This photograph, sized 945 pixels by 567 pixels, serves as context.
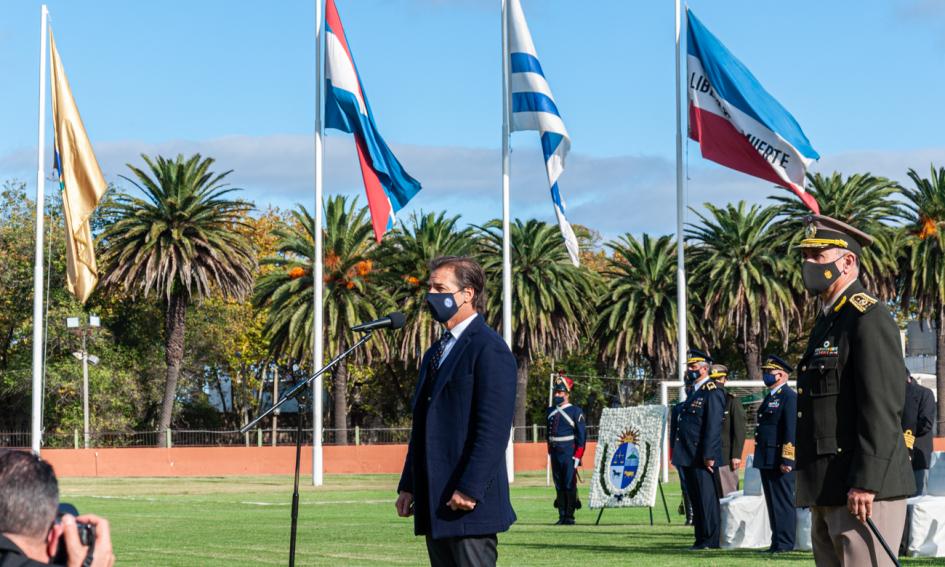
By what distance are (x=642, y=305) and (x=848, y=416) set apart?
55.2 meters

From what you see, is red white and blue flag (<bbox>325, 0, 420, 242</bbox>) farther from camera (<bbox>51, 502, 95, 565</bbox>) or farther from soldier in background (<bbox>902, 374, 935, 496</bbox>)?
camera (<bbox>51, 502, 95, 565</bbox>)

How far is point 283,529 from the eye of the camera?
Result: 19688mm

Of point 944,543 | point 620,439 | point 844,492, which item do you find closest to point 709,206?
point 620,439

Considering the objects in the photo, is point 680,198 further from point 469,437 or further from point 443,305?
point 469,437

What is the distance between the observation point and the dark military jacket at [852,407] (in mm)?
6770

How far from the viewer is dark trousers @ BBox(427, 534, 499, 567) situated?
269 inches

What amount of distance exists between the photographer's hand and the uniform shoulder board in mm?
4333

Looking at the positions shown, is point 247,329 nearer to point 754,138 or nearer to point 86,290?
point 86,290

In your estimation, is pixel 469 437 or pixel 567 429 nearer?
pixel 469 437

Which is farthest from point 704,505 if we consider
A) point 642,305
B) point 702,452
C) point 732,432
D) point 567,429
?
point 642,305

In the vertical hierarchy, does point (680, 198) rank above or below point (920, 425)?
above

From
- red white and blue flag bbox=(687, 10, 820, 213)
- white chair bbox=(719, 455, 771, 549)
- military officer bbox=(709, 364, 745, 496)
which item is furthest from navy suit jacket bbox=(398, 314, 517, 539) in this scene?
red white and blue flag bbox=(687, 10, 820, 213)

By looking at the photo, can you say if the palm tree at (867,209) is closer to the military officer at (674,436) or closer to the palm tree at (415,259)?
the palm tree at (415,259)

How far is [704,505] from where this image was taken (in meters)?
16.1
